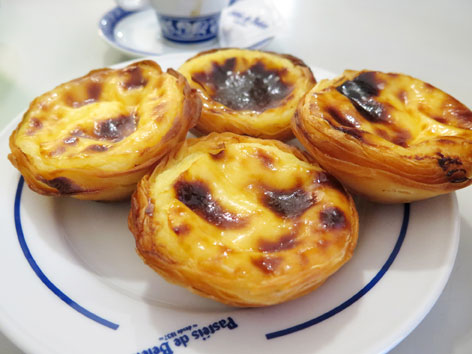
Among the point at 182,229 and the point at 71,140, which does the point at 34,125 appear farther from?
the point at 182,229

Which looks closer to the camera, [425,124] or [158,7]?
[425,124]

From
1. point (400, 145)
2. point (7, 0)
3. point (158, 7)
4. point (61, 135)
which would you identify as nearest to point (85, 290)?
point (61, 135)

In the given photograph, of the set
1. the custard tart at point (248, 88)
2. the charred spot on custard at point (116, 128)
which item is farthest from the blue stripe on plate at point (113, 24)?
the charred spot on custard at point (116, 128)

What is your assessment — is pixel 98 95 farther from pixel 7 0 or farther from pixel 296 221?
pixel 7 0

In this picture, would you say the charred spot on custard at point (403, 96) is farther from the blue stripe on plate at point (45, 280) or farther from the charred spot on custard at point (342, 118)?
the blue stripe on plate at point (45, 280)

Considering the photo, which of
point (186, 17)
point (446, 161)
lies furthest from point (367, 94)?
point (186, 17)

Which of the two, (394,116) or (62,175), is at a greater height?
(394,116)

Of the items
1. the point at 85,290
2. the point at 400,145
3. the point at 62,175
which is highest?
the point at 400,145

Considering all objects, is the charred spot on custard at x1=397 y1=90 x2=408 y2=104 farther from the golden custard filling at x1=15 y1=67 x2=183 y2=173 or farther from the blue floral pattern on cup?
the blue floral pattern on cup
